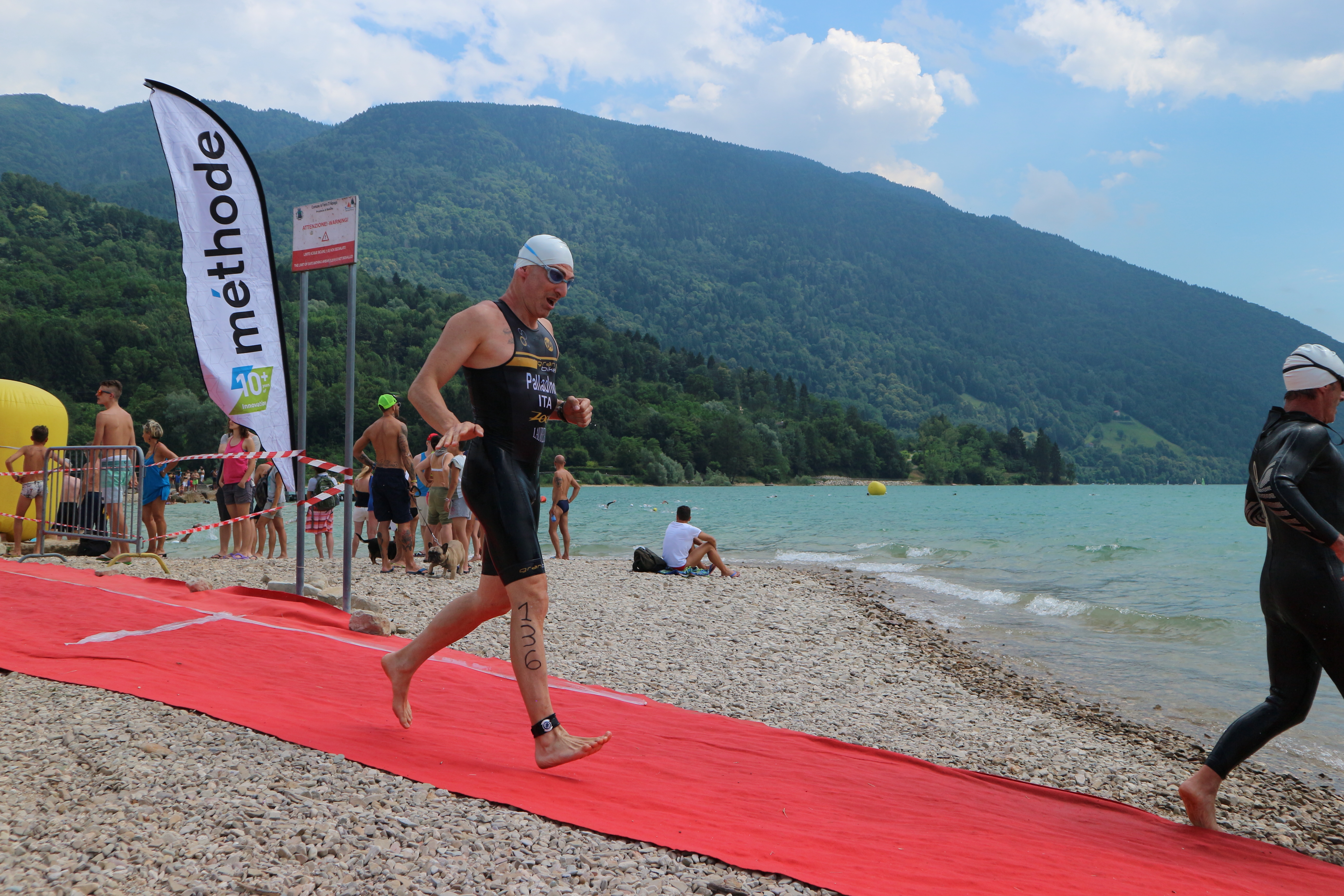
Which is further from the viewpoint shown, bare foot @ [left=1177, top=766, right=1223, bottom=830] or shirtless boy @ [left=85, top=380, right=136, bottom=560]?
shirtless boy @ [left=85, top=380, right=136, bottom=560]

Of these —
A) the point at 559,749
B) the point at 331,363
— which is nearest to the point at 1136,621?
the point at 559,749

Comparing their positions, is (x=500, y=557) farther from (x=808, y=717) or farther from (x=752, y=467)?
(x=752, y=467)

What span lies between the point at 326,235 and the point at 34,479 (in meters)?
6.54

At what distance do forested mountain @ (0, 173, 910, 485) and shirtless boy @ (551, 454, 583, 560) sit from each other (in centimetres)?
1582

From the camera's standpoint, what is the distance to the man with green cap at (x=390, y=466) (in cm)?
1066

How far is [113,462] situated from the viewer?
10.3 meters

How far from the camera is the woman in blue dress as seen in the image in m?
11.4

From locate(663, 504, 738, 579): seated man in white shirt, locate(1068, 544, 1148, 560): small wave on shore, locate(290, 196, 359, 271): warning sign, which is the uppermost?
locate(290, 196, 359, 271): warning sign

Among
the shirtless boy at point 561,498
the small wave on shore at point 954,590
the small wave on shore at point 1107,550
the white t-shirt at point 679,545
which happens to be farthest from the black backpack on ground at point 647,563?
the small wave on shore at point 1107,550

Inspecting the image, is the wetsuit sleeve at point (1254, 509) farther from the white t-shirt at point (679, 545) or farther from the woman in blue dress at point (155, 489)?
the white t-shirt at point (679, 545)

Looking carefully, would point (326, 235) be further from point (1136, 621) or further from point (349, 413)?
point (1136, 621)

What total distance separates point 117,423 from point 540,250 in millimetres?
9229

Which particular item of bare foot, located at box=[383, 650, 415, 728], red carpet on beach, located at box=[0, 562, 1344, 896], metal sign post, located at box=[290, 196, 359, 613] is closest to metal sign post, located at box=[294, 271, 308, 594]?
metal sign post, located at box=[290, 196, 359, 613]

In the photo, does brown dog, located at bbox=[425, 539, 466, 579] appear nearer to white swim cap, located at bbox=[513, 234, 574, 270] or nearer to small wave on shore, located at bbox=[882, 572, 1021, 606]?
white swim cap, located at bbox=[513, 234, 574, 270]
